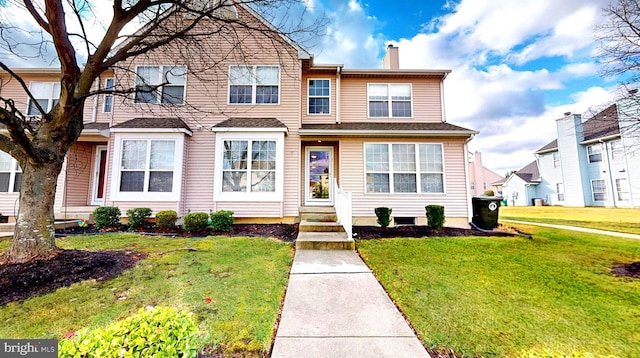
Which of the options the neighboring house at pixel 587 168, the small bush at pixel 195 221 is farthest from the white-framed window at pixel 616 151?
the small bush at pixel 195 221

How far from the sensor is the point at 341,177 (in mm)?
9062

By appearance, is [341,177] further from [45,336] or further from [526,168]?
[526,168]

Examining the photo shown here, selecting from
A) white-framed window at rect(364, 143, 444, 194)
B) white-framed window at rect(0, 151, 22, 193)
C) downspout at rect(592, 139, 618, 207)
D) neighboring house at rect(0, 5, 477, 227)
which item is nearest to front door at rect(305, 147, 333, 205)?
neighboring house at rect(0, 5, 477, 227)

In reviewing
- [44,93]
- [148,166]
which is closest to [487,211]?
[148,166]

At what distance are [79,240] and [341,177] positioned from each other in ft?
25.2

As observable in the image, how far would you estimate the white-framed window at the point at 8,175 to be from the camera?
8820 mm

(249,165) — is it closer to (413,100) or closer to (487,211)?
(413,100)

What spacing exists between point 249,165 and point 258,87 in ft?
10.4

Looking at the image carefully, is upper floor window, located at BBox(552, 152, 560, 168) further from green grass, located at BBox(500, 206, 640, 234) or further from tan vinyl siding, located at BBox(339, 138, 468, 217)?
tan vinyl siding, located at BBox(339, 138, 468, 217)

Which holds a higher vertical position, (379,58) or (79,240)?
(379,58)

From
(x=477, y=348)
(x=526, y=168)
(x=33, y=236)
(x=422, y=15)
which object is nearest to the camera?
(x=477, y=348)

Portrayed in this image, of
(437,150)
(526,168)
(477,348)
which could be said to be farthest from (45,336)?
(526,168)

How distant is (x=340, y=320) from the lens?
270cm

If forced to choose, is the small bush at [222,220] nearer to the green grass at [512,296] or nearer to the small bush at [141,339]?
the green grass at [512,296]
